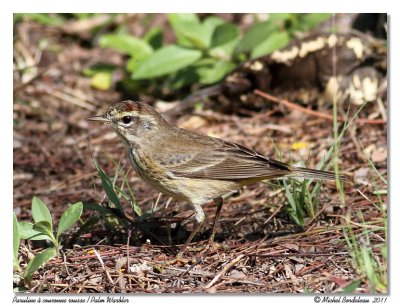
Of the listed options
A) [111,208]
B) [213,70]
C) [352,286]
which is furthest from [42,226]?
[213,70]

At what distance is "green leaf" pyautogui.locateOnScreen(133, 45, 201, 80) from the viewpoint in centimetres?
934

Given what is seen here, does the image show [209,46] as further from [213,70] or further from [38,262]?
[38,262]

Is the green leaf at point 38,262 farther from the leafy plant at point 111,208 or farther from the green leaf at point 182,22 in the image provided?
the green leaf at point 182,22

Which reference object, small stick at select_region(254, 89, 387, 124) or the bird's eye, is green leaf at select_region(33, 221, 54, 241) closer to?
the bird's eye

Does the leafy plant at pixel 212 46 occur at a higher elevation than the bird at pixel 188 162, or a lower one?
higher

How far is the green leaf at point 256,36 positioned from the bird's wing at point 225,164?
9.42ft

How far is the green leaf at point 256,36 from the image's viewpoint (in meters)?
9.29

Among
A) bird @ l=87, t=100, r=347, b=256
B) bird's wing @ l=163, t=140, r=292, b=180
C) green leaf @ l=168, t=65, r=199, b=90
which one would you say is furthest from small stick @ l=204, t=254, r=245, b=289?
green leaf @ l=168, t=65, r=199, b=90

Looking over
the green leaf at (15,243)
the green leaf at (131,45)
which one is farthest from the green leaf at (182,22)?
the green leaf at (15,243)

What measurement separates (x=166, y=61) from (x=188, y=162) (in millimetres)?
3169

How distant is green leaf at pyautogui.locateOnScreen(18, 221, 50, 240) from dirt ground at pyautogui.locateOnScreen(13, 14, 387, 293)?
0.24 m

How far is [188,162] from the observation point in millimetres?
6590

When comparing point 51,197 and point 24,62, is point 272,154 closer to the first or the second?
point 51,197
